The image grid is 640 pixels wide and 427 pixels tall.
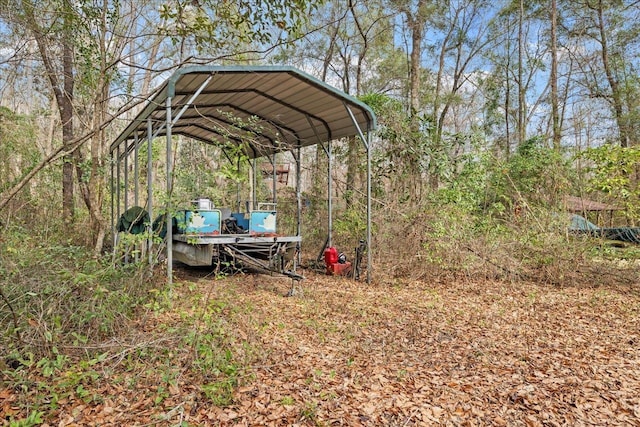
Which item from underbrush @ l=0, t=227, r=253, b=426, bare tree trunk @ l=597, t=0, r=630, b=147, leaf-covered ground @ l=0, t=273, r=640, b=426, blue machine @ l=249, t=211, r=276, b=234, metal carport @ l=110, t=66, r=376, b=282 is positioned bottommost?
leaf-covered ground @ l=0, t=273, r=640, b=426

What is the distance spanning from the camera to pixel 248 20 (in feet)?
17.7

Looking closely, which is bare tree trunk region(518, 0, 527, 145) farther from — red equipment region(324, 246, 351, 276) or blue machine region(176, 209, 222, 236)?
blue machine region(176, 209, 222, 236)

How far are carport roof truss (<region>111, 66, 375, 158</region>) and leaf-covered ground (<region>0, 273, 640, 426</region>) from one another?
2579 mm

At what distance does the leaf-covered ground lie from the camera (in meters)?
2.89

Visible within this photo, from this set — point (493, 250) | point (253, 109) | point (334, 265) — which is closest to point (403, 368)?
point (334, 265)

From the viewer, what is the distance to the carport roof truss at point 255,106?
584cm

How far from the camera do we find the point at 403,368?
371 cm

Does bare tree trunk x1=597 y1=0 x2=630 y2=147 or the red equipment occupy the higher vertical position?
bare tree trunk x1=597 y1=0 x2=630 y2=147

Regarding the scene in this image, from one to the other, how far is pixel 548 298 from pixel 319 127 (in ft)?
17.0

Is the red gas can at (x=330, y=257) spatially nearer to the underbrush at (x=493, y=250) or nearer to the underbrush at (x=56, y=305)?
the underbrush at (x=493, y=250)

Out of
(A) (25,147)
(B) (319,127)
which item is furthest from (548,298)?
(A) (25,147)

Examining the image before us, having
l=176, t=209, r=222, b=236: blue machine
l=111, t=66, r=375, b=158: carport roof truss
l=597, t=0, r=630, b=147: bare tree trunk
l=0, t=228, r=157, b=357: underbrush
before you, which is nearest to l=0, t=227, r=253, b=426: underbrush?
l=0, t=228, r=157, b=357: underbrush

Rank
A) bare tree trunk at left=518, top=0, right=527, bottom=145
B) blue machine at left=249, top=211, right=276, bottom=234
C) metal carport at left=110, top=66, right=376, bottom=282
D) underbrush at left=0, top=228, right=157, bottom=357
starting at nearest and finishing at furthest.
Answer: underbrush at left=0, top=228, right=157, bottom=357
metal carport at left=110, top=66, right=376, bottom=282
blue machine at left=249, top=211, right=276, bottom=234
bare tree trunk at left=518, top=0, right=527, bottom=145

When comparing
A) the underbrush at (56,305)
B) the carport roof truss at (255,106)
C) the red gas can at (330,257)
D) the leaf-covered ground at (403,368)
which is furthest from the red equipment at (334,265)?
the underbrush at (56,305)
